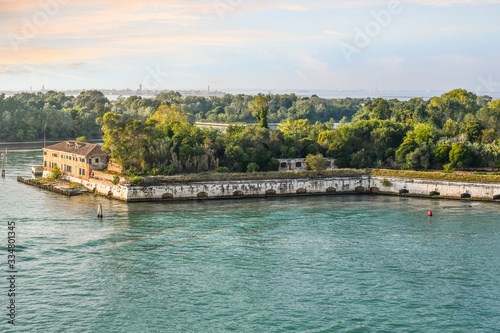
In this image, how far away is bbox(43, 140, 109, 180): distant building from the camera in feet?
204

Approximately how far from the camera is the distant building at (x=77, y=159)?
62062 millimetres

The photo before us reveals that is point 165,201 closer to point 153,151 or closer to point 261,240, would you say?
point 153,151

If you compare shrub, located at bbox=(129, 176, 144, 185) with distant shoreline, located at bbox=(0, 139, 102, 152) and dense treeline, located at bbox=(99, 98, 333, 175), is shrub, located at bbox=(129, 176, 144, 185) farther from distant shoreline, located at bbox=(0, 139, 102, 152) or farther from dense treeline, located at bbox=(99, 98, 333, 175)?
distant shoreline, located at bbox=(0, 139, 102, 152)

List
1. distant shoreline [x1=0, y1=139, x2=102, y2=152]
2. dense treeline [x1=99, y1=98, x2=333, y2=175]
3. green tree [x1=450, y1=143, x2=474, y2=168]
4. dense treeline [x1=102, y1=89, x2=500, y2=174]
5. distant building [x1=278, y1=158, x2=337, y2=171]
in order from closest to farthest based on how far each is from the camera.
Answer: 1. dense treeline [x1=99, y1=98, x2=333, y2=175]
2. dense treeline [x1=102, y1=89, x2=500, y2=174]
3. green tree [x1=450, y1=143, x2=474, y2=168]
4. distant building [x1=278, y1=158, x2=337, y2=171]
5. distant shoreline [x1=0, y1=139, x2=102, y2=152]

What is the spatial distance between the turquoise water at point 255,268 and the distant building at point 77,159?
9727mm

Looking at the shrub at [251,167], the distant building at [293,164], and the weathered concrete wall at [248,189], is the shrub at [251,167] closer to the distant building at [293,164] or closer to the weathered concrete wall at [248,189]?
the weathered concrete wall at [248,189]

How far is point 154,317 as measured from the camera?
27531mm

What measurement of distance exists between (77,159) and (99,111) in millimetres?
77128

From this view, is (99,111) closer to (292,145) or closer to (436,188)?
(292,145)

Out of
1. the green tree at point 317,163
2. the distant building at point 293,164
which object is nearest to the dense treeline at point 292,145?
the distant building at point 293,164

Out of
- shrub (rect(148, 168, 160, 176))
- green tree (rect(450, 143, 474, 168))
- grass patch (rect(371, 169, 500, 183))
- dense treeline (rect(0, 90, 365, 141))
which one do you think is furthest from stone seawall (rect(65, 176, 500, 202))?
dense treeline (rect(0, 90, 365, 141))

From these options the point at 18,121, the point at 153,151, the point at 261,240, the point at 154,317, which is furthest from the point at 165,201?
the point at 18,121

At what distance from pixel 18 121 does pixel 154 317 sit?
319ft

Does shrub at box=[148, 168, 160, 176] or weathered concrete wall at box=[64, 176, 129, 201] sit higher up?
shrub at box=[148, 168, 160, 176]
